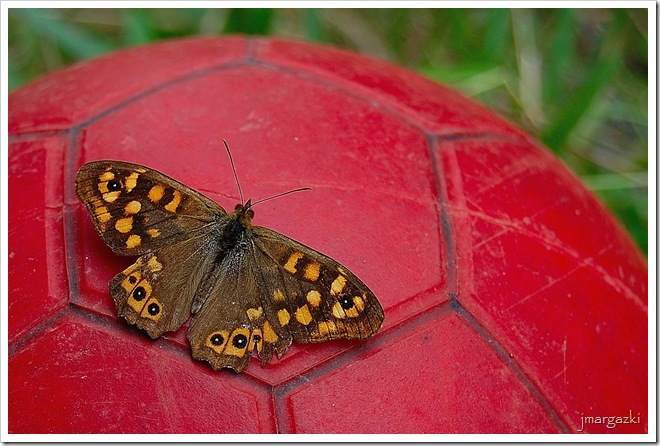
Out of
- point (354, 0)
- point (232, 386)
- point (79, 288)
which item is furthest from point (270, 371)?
point (354, 0)

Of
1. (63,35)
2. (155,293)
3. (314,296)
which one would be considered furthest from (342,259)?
(63,35)

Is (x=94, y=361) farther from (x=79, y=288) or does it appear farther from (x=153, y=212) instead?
(x=153, y=212)

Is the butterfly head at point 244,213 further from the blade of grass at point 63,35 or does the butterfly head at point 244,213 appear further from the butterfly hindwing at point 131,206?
the blade of grass at point 63,35

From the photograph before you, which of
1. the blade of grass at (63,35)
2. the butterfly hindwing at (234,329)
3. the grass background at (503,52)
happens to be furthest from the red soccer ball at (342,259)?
the blade of grass at (63,35)

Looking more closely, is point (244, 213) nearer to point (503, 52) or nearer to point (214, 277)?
point (214, 277)

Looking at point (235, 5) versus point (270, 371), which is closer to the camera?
point (270, 371)

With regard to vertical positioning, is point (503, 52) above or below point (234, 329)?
below

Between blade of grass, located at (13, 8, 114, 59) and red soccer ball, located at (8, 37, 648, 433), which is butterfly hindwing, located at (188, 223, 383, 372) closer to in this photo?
red soccer ball, located at (8, 37, 648, 433)
